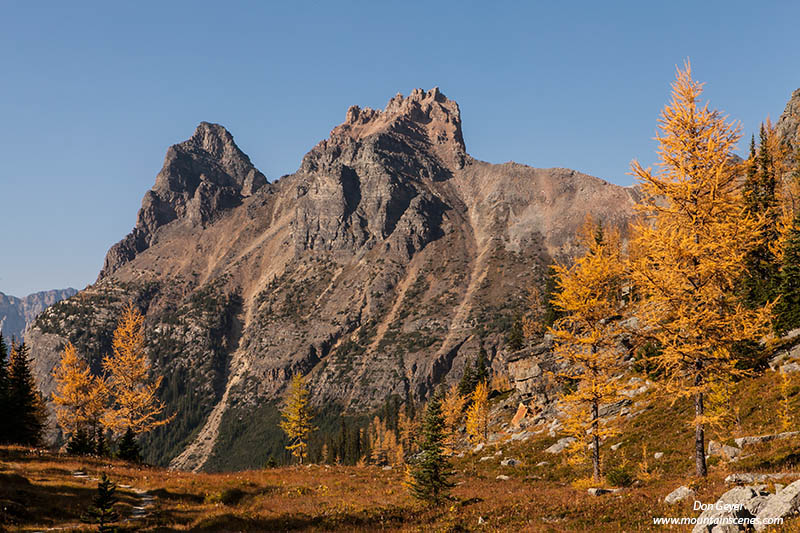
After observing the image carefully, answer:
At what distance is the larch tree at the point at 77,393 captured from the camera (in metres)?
58.3

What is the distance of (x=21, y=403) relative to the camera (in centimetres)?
5044

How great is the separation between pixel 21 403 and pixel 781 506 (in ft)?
213

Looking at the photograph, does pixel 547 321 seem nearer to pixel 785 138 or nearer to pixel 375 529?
pixel 785 138

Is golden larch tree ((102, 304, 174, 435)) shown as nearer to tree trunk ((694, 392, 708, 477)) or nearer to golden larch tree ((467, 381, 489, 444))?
golden larch tree ((467, 381, 489, 444))

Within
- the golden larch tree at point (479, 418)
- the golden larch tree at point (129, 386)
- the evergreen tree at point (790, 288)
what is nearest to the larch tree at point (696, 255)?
the evergreen tree at point (790, 288)

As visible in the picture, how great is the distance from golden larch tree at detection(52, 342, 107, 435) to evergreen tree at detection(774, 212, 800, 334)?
231 ft

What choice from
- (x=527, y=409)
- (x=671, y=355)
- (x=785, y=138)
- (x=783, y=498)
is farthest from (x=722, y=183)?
(x=785, y=138)

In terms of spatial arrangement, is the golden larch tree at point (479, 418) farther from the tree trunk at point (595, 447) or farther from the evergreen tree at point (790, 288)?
the tree trunk at point (595, 447)

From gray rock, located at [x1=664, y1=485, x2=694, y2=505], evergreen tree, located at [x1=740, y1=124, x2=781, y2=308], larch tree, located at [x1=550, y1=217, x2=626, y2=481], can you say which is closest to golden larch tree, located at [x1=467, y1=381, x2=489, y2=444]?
evergreen tree, located at [x1=740, y1=124, x2=781, y2=308]

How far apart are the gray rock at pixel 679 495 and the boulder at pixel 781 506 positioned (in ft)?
14.6

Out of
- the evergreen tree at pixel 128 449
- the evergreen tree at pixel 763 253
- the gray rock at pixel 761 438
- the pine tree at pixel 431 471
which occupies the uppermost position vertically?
A: the evergreen tree at pixel 763 253

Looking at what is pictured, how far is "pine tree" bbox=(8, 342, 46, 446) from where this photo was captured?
1930 inches

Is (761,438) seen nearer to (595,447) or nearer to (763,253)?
(595,447)

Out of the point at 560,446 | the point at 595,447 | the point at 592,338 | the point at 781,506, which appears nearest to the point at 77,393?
the point at 560,446
